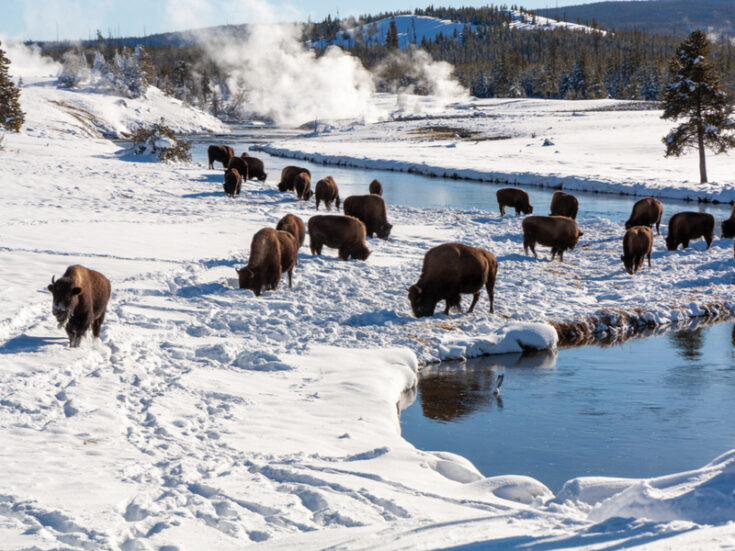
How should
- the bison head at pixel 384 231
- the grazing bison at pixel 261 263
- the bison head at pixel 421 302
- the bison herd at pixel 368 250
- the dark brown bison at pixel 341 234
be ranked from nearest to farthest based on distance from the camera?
the bison herd at pixel 368 250, the bison head at pixel 421 302, the grazing bison at pixel 261 263, the dark brown bison at pixel 341 234, the bison head at pixel 384 231

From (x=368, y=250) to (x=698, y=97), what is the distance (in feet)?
85.5

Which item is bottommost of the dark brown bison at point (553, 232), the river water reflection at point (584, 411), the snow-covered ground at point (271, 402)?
the river water reflection at point (584, 411)

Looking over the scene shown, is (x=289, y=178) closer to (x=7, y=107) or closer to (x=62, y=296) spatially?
(x=7, y=107)

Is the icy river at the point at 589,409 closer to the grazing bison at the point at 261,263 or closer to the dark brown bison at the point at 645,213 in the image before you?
the grazing bison at the point at 261,263

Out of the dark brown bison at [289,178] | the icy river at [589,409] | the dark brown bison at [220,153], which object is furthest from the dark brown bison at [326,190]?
the icy river at [589,409]

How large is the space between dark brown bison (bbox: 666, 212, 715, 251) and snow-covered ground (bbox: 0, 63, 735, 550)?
2.15ft

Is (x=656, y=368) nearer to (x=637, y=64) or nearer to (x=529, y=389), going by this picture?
(x=529, y=389)

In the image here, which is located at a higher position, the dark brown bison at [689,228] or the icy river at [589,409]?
the dark brown bison at [689,228]

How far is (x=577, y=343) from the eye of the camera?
12.8 m

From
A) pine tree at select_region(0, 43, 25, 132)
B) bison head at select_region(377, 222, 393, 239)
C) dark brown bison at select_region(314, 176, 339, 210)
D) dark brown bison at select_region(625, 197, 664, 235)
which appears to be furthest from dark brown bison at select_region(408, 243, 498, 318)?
pine tree at select_region(0, 43, 25, 132)

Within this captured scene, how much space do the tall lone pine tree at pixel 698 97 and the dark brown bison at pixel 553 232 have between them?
20.7m

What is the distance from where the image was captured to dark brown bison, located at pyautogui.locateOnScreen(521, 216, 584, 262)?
60.7 ft

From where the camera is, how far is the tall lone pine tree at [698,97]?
35.8 meters

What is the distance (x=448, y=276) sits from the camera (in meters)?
12.8
